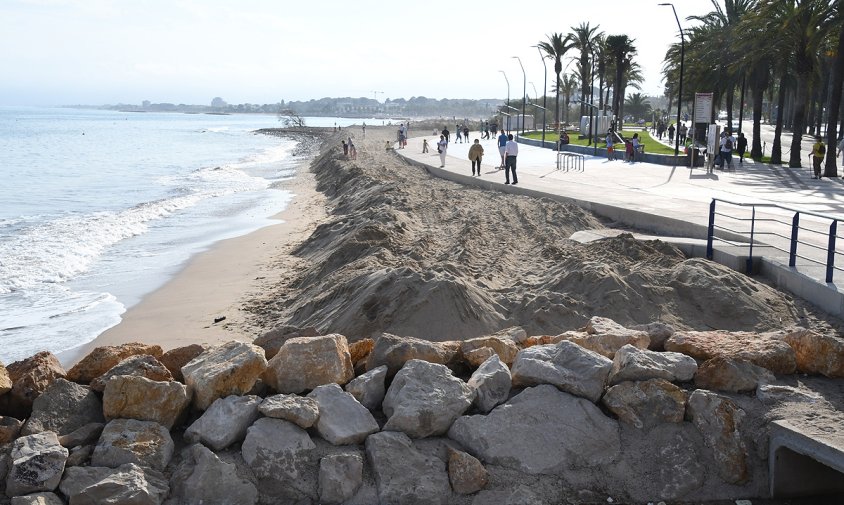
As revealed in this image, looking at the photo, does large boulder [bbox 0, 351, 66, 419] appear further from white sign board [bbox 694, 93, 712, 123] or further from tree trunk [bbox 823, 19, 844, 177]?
white sign board [bbox 694, 93, 712, 123]

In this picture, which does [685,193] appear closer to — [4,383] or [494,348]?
[494,348]

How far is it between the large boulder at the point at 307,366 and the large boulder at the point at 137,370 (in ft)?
2.36

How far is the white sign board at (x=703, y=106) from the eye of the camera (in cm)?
3103

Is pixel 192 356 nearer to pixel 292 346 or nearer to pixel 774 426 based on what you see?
pixel 292 346

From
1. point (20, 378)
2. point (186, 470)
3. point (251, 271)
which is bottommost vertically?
point (251, 271)

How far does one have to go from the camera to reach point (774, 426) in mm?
5230

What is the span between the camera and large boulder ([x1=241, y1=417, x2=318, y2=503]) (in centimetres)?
487

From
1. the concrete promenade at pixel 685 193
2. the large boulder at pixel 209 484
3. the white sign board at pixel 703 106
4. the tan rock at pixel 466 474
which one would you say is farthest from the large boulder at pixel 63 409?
the white sign board at pixel 703 106

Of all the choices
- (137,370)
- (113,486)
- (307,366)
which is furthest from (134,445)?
(307,366)

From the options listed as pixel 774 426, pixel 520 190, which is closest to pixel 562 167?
pixel 520 190

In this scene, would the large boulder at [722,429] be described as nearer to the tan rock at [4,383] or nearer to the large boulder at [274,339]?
the large boulder at [274,339]

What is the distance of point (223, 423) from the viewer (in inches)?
197

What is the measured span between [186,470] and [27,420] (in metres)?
1.12

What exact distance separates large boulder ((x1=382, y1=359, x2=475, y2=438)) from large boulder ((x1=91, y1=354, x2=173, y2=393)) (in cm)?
154
